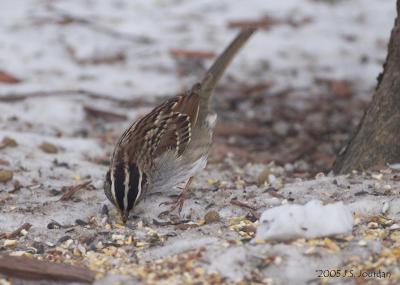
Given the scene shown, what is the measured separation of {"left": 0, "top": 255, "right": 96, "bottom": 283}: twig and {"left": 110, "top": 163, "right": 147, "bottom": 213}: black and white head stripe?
0.85 meters

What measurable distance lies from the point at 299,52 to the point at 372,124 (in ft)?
11.7

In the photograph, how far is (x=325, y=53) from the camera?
897 centimetres

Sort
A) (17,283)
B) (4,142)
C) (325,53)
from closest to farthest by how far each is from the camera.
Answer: (17,283)
(4,142)
(325,53)

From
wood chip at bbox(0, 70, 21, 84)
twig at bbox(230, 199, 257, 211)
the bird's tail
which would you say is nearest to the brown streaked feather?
the bird's tail

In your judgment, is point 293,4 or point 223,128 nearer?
point 223,128

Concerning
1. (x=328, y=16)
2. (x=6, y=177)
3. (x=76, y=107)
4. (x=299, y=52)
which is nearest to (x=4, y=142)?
(x=6, y=177)

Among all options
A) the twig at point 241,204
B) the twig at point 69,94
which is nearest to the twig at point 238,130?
the twig at point 69,94

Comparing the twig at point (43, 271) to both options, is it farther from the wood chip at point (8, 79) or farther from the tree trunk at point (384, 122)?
the wood chip at point (8, 79)

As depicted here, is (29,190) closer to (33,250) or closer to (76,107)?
(33,250)

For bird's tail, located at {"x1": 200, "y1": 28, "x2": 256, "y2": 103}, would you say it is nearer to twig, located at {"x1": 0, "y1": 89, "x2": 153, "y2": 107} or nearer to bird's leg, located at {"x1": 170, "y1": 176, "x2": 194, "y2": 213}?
twig, located at {"x1": 0, "y1": 89, "x2": 153, "y2": 107}

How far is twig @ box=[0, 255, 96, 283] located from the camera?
3926 mm

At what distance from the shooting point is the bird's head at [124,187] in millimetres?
4816

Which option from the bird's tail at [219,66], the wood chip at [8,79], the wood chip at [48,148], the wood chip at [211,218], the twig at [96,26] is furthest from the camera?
the twig at [96,26]

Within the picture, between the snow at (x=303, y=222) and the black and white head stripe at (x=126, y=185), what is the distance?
986mm
